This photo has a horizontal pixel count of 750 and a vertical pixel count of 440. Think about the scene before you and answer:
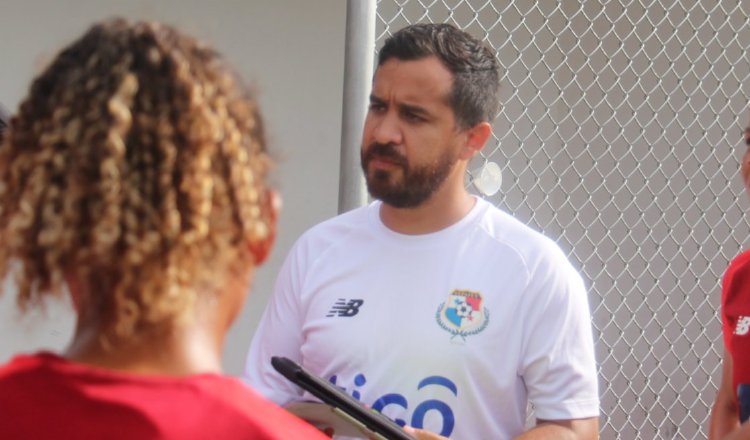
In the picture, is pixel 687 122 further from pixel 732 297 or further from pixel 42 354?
pixel 42 354

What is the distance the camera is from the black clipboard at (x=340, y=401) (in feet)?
6.88

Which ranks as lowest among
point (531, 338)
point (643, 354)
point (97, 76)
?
point (643, 354)

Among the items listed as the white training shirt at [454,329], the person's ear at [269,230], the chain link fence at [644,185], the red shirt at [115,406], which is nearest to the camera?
the red shirt at [115,406]

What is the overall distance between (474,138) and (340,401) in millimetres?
1024

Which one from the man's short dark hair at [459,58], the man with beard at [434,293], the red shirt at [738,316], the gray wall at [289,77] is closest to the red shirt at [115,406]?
the man with beard at [434,293]

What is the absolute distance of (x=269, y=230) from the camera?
1523 mm

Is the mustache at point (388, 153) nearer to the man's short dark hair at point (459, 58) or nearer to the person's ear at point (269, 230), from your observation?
the man's short dark hair at point (459, 58)

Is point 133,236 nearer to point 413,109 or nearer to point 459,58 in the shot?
point 413,109

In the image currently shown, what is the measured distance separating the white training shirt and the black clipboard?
0.40m

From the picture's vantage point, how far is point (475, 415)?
2.54m

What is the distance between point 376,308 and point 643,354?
3071mm

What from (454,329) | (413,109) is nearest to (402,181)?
(413,109)

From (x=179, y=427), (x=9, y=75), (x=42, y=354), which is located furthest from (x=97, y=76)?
(x=9, y=75)

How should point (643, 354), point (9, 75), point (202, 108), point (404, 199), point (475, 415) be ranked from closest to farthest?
point (202, 108)
point (475, 415)
point (404, 199)
point (9, 75)
point (643, 354)
